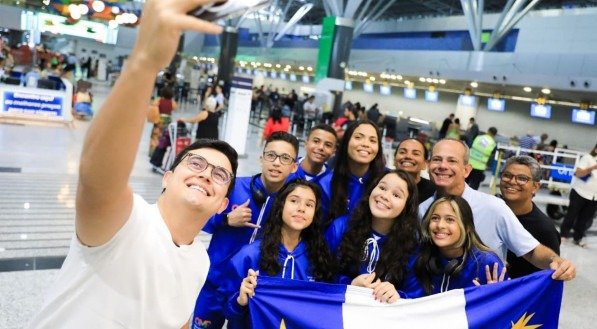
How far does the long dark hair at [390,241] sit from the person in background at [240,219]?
539 mm

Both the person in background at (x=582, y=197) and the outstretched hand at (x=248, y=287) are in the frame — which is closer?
the outstretched hand at (x=248, y=287)

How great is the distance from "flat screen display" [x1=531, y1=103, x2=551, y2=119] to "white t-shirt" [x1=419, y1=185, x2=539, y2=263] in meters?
17.9

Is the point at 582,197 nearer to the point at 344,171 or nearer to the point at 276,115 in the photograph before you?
the point at 344,171

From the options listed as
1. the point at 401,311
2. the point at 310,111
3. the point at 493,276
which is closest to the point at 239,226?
the point at 401,311

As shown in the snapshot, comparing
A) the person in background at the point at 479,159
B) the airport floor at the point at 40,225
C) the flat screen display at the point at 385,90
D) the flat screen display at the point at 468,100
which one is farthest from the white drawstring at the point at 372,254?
the flat screen display at the point at 385,90

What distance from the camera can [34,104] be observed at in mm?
12672

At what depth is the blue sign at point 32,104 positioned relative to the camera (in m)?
12.2

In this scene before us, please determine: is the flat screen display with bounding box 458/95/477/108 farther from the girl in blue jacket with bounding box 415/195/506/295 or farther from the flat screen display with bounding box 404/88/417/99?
the girl in blue jacket with bounding box 415/195/506/295

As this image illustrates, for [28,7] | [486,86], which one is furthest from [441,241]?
[486,86]

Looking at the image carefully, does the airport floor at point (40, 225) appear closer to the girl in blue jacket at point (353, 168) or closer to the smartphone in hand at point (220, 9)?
the girl in blue jacket at point (353, 168)

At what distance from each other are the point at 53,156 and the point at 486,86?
17.0 m

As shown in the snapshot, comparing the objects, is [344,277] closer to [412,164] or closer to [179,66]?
[412,164]

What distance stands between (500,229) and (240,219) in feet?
5.55

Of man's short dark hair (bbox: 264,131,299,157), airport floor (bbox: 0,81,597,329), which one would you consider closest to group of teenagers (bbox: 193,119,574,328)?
man's short dark hair (bbox: 264,131,299,157)
